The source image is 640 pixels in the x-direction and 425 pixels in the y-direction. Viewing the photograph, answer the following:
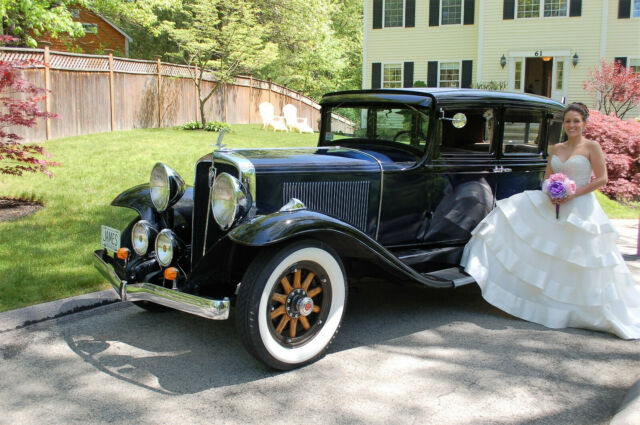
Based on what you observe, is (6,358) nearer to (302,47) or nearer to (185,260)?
(185,260)

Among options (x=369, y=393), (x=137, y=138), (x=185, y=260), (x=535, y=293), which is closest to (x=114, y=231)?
(x=185, y=260)

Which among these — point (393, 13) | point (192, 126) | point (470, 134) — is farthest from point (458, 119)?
point (393, 13)

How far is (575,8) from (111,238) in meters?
20.1

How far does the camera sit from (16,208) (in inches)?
305

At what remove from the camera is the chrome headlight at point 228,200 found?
3.76 m

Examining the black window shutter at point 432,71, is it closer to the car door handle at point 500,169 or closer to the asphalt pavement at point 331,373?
the car door handle at point 500,169

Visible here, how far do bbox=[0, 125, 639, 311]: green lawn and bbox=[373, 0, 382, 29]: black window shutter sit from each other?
9.76 m

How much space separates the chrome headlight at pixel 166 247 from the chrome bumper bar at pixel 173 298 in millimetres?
246

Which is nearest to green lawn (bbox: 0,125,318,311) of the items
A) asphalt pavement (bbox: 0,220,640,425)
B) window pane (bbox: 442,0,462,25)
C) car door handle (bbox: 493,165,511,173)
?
asphalt pavement (bbox: 0,220,640,425)

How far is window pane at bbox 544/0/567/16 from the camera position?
2040 centimetres

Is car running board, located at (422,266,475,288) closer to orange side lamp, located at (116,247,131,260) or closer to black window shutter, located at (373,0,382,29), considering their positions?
orange side lamp, located at (116,247,131,260)

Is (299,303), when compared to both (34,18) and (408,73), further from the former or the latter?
(408,73)

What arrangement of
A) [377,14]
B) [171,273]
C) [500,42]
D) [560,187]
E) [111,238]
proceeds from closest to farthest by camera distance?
1. [171,273]
2. [111,238]
3. [560,187]
4. [500,42]
5. [377,14]

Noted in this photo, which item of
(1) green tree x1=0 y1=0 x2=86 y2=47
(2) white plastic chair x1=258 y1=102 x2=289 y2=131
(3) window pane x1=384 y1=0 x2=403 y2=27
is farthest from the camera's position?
(3) window pane x1=384 y1=0 x2=403 y2=27
